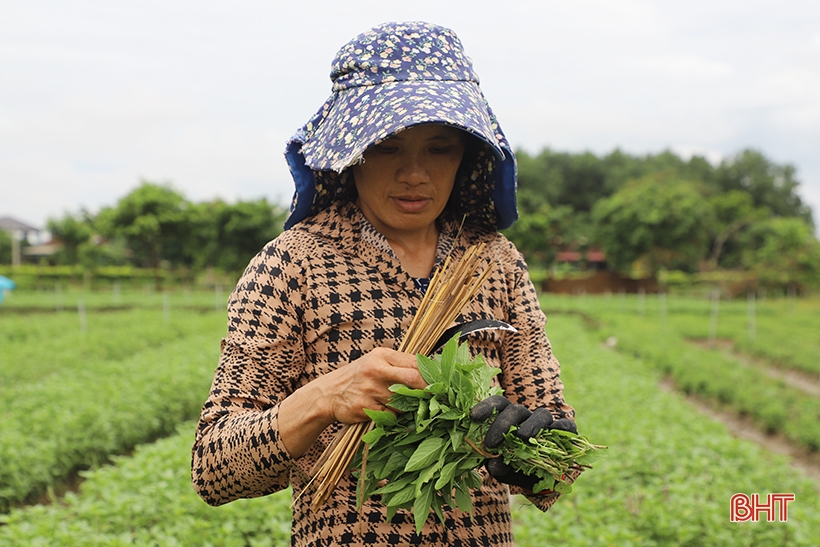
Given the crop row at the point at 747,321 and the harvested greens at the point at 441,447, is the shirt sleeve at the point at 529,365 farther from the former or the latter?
the crop row at the point at 747,321

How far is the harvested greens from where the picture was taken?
3.66ft

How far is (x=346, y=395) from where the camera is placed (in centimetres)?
110

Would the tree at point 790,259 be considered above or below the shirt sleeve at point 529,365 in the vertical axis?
below

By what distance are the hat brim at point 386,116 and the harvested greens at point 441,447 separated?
374 mm

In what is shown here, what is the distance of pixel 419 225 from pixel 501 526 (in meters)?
0.60

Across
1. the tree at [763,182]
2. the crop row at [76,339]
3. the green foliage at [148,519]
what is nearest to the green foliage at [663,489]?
the green foliage at [148,519]

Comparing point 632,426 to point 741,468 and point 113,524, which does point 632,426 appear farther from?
point 113,524

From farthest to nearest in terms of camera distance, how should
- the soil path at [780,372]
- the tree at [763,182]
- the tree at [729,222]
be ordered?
the tree at [763,182] < the tree at [729,222] < the soil path at [780,372]

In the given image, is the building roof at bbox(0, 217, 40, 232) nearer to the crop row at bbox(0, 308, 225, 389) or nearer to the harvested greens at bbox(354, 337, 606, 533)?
the crop row at bbox(0, 308, 225, 389)

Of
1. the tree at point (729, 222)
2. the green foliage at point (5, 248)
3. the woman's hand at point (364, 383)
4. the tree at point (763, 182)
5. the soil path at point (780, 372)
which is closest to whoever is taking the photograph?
the woman's hand at point (364, 383)

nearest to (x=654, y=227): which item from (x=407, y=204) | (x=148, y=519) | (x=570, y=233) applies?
(x=570, y=233)

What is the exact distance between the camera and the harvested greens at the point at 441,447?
1116 millimetres

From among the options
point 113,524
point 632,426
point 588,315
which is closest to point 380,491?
point 113,524

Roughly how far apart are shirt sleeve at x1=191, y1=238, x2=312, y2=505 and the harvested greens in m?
0.16
